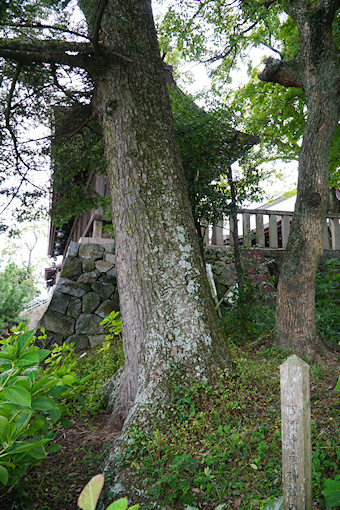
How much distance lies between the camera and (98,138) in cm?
537

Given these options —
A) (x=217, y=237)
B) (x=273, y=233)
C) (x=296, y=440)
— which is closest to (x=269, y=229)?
(x=273, y=233)

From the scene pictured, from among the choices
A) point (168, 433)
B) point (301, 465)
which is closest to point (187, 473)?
point (168, 433)

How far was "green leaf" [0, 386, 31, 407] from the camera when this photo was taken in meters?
1.41

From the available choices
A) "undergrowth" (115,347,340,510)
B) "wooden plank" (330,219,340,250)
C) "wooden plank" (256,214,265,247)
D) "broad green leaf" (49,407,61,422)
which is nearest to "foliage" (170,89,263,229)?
"wooden plank" (256,214,265,247)

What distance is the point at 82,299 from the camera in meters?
6.59

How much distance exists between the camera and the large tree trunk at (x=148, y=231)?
2.83 m

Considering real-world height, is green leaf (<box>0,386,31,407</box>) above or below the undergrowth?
above

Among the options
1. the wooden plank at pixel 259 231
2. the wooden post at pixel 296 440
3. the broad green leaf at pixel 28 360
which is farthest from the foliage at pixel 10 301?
the wooden post at pixel 296 440

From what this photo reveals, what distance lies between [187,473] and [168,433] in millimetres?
318

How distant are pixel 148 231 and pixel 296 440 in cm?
195

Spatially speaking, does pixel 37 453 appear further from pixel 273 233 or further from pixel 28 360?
pixel 273 233

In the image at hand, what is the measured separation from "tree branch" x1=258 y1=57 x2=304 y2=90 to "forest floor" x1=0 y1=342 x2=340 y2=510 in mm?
4075

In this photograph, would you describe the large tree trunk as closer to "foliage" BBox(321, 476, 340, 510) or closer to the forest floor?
the forest floor

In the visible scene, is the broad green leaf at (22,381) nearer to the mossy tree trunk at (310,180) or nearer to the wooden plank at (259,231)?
the mossy tree trunk at (310,180)
